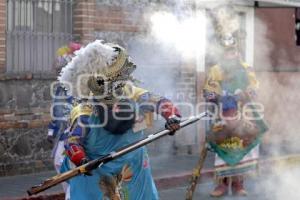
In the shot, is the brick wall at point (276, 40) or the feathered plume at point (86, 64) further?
the brick wall at point (276, 40)

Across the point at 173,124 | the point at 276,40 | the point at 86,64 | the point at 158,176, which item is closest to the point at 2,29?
the point at 158,176

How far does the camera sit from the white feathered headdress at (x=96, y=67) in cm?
539

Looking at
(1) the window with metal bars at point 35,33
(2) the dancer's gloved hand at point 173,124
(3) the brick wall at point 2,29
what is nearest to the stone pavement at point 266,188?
(1) the window with metal bars at point 35,33

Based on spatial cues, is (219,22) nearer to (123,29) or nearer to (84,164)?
(123,29)

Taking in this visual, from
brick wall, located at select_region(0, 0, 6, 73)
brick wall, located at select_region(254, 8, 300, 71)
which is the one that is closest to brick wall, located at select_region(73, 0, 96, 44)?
brick wall, located at select_region(0, 0, 6, 73)

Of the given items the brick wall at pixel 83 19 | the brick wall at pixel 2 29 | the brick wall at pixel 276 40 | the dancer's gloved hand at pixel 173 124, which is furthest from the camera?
the brick wall at pixel 276 40

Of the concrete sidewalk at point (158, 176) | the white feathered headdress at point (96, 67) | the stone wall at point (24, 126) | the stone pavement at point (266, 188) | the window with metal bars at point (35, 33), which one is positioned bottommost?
the stone pavement at point (266, 188)

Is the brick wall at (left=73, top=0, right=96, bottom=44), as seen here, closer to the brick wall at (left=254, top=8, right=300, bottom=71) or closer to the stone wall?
the stone wall

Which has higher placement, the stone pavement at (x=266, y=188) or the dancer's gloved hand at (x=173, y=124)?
the dancer's gloved hand at (x=173, y=124)

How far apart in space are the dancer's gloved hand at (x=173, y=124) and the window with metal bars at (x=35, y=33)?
199 inches

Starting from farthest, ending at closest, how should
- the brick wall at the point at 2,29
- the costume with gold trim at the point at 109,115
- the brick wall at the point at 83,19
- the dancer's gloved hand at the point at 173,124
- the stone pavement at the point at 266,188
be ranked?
1. the brick wall at the point at 83,19
2. the brick wall at the point at 2,29
3. the stone pavement at the point at 266,188
4. the costume with gold trim at the point at 109,115
5. the dancer's gloved hand at the point at 173,124

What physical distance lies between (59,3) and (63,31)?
40cm

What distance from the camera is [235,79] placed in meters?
8.62

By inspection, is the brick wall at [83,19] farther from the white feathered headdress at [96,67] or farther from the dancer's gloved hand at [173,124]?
the dancer's gloved hand at [173,124]
